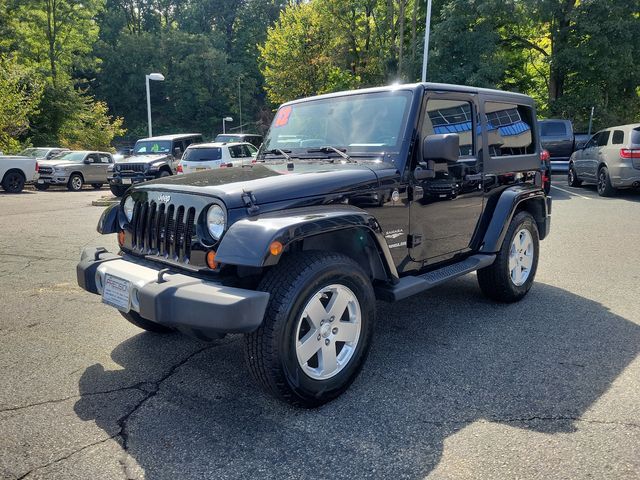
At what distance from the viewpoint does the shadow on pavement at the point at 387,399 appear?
244cm

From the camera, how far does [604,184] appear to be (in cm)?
1275

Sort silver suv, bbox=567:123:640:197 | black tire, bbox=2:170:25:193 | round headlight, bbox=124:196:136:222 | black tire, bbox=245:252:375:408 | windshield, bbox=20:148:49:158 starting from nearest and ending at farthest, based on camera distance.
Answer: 1. black tire, bbox=245:252:375:408
2. round headlight, bbox=124:196:136:222
3. silver suv, bbox=567:123:640:197
4. black tire, bbox=2:170:25:193
5. windshield, bbox=20:148:49:158

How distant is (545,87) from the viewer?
30406 mm

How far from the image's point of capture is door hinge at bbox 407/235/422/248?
366 cm

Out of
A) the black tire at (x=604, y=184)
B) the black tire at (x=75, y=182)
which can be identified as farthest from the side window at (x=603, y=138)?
the black tire at (x=75, y=182)

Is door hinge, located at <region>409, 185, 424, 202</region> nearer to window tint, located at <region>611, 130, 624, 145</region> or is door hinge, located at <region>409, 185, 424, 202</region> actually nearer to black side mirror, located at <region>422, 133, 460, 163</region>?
black side mirror, located at <region>422, 133, 460, 163</region>

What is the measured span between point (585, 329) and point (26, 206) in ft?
43.5

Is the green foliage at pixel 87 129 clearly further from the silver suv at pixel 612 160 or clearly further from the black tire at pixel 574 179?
the silver suv at pixel 612 160

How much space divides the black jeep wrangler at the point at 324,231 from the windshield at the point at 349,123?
0.03ft

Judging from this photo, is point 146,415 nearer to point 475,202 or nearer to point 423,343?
point 423,343

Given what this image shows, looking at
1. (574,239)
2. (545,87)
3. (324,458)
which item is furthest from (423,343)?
(545,87)

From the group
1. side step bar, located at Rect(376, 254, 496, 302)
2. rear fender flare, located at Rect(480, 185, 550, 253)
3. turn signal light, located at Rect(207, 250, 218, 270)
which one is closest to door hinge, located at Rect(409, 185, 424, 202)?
side step bar, located at Rect(376, 254, 496, 302)

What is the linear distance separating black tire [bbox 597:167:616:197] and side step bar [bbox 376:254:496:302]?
33.1ft

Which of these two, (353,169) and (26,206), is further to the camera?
(26,206)
